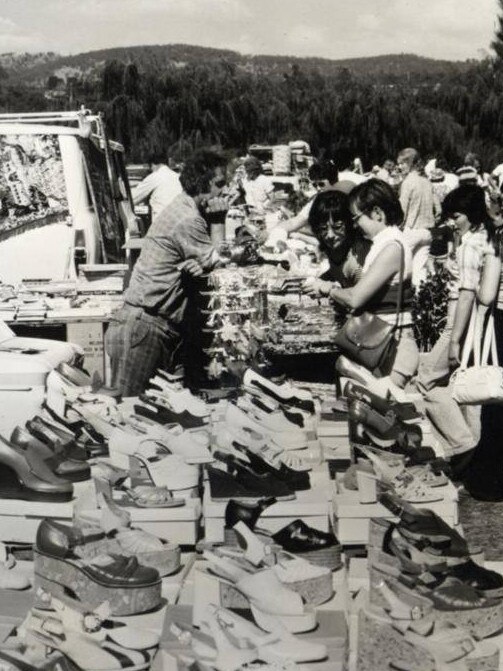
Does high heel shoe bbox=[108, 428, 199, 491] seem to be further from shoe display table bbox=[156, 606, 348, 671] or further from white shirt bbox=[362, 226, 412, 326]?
white shirt bbox=[362, 226, 412, 326]

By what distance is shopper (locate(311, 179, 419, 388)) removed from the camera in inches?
175

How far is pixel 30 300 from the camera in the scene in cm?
587

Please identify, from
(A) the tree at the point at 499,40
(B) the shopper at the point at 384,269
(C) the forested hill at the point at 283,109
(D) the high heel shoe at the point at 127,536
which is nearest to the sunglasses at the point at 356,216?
(B) the shopper at the point at 384,269

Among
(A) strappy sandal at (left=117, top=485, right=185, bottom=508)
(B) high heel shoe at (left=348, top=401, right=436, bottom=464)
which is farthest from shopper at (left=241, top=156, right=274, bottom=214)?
(A) strappy sandal at (left=117, top=485, right=185, bottom=508)

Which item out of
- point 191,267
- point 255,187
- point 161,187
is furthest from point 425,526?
point 255,187

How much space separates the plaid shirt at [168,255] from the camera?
17.2ft

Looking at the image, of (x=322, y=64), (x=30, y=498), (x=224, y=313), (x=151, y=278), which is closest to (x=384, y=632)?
(x=30, y=498)

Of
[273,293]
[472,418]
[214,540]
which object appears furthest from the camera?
[273,293]

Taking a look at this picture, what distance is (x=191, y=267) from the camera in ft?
17.2

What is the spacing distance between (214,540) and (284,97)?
36315mm

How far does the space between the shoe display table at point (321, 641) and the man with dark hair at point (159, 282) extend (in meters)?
2.81

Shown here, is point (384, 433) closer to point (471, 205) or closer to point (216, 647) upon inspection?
point (216, 647)

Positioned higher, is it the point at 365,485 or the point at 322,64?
the point at 322,64

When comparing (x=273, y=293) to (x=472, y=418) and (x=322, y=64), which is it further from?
(x=322, y=64)
